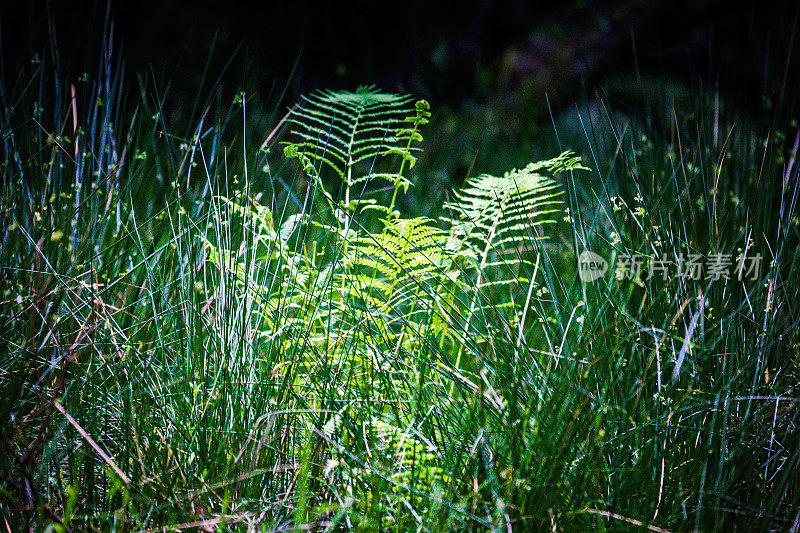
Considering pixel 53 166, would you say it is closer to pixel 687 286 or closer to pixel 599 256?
pixel 599 256

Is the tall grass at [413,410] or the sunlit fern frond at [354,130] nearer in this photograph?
the tall grass at [413,410]

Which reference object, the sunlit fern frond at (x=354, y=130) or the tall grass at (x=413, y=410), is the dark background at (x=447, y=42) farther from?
the tall grass at (x=413, y=410)

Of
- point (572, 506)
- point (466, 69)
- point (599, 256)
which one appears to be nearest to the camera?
point (572, 506)

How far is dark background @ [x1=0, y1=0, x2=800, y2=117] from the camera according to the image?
293 centimetres

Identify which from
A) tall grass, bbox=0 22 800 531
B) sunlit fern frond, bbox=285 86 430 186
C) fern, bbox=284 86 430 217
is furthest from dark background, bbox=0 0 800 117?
tall grass, bbox=0 22 800 531

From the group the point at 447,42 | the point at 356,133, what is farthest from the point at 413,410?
the point at 447,42

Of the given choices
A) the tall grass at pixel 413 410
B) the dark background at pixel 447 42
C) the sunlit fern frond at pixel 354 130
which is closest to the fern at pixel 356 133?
the sunlit fern frond at pixel 354 130

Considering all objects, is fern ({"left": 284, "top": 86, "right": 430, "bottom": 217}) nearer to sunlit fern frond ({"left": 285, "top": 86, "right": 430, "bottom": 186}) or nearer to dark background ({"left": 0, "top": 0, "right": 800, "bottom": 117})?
sunlit fern frond ({"left": 285, "top": 86, "right": 430, "bottom": 186})

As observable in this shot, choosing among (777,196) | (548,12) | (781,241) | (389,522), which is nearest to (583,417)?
(389,522)

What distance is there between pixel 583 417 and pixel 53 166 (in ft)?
4.18

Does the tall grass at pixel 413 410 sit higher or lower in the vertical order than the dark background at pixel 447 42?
lower

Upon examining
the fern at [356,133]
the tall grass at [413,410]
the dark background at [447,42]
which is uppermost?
the dark background at [447,42]

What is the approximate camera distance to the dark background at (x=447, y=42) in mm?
2928

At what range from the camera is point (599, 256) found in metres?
1.25
